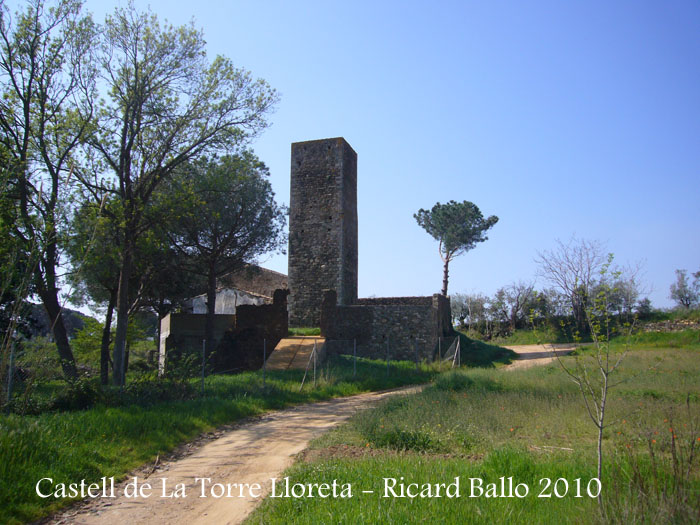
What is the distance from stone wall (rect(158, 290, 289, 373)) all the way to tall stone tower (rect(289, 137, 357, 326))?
193 inches

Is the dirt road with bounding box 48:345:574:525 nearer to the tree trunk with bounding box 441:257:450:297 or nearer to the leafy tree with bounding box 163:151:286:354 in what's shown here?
the leafy tree with bounding box 163:151:286:354

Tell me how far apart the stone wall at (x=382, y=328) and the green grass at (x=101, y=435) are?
27.8ft

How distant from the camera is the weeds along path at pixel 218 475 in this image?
529 centimetres

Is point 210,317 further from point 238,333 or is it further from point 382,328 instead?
point 382,328

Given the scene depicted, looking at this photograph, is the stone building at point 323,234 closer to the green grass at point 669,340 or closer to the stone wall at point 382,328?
the stone wall at point 382,328

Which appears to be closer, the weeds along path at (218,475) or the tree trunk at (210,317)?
the weeds along path at (218,475)

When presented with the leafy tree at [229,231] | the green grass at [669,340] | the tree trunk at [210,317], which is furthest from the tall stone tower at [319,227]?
the green grass at [669,340]

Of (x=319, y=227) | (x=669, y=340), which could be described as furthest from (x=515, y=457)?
(x=669, y=340)

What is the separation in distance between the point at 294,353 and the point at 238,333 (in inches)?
89.1

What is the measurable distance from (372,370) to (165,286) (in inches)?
447

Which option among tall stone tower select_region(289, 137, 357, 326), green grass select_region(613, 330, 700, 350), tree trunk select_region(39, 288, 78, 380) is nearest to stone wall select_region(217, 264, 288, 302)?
tall stone tower select_region(289, 137, 357, 326)

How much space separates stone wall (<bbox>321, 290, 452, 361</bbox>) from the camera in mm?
21641

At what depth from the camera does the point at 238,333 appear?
63.3 ft

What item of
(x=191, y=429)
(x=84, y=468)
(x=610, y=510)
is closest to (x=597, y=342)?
(x=610, y=510)
